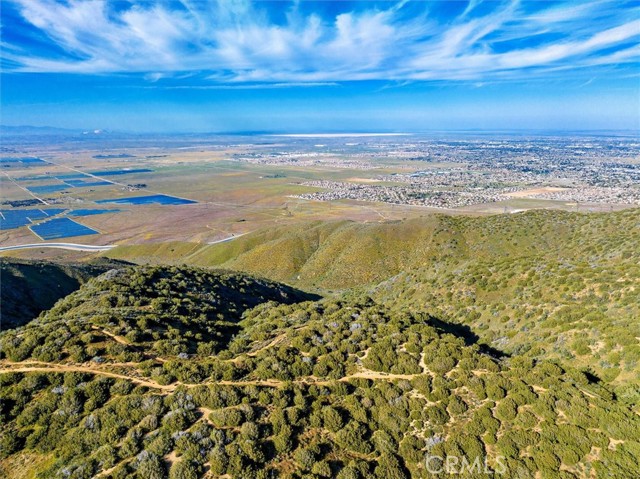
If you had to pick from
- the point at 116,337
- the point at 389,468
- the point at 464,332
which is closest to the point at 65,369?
the point at 116,337

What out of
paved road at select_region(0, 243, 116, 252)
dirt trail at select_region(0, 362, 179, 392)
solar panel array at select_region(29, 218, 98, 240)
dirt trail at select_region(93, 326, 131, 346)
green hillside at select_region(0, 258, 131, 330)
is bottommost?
solar panel array at select_region(29, 218, 98, 240)

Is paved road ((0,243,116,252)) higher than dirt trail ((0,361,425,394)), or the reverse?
dirt trail ((0,361,425,394))

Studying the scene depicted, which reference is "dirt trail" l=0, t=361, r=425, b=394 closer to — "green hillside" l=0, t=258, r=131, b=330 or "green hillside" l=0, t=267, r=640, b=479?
"green hillside" l=0, t=267, r=640, b=479

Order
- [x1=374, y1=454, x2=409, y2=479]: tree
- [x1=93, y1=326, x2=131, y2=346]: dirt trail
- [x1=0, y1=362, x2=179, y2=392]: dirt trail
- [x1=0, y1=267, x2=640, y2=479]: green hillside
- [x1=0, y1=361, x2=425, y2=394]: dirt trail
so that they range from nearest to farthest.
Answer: [x1=374, y1=454, x2=409, y2=479]: tree < [x1=0, y1=267, x2=640, y2=479]: green hillside < [x1=0, y1=361, x2=425, y2=394]: dirt trail < [x1=0, y1=362, x2=179, y2=392]: dirt trail < [x1=93, y1=326, x2=131, y2=346]: dirt trail

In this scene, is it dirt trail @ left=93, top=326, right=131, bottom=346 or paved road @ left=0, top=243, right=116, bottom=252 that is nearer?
dirt trail @ left=93, top=326, right=131, bottom=346

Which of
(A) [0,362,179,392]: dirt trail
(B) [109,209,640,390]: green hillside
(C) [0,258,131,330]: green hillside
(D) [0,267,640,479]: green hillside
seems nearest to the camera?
(D) [0,267,640,479]: green hillside

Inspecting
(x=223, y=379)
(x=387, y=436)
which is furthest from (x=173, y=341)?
(x=387, y=436)

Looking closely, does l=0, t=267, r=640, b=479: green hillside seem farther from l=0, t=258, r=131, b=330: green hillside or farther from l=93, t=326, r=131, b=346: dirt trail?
l=0, t=258, r=131, b=330: green hillside

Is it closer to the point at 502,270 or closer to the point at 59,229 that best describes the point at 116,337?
the point at 502,270

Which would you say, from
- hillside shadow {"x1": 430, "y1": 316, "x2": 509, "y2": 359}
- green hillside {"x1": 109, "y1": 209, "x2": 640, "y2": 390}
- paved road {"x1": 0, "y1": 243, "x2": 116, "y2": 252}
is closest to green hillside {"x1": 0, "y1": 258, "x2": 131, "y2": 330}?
green hillside {"x1": 109, "y1": 209, "x2": 640, "y2": 390}

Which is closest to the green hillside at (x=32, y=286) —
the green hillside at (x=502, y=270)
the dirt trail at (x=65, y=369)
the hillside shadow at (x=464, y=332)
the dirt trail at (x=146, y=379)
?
the dirt trail at (x=65, y=369)
